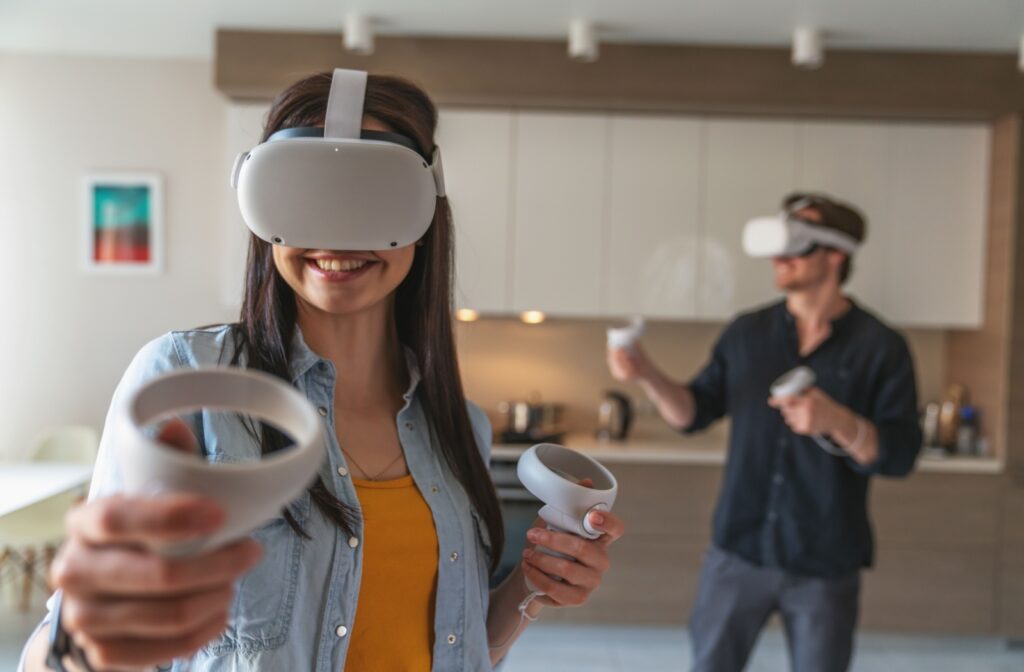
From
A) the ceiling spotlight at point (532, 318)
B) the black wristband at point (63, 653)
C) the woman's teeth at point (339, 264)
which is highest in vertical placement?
the woman's teeth at point (339, 264)

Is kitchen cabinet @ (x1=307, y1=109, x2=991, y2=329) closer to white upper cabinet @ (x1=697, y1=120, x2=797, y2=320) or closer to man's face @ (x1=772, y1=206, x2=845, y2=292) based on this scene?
white upper cabinet @ (x1=697, y1=120, x2=797, y2=320)

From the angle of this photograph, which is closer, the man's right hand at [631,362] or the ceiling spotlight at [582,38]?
the man's right hand at [631,362]

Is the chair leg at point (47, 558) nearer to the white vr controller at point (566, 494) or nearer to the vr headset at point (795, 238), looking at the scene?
the vr headset at point (795, 238)

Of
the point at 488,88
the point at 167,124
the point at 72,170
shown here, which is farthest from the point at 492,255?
the point at 72,170

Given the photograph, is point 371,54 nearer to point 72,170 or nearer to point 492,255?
point 492,255

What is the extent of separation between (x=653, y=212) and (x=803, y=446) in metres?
1.77

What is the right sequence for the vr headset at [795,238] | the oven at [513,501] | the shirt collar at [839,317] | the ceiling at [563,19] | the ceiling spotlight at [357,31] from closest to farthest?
the shirt collar at [839,317], the vr headset at [795,238], the ceiling at [563,19], the ceiling spotlight at [357,31], the oven at [513,501]

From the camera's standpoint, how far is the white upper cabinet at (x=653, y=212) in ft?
13.0

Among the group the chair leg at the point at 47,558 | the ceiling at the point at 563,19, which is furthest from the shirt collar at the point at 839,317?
the chair leg at the point at 47,558

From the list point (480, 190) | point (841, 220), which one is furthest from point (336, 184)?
point (480, 190)

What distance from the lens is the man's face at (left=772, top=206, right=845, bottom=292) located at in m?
2.60

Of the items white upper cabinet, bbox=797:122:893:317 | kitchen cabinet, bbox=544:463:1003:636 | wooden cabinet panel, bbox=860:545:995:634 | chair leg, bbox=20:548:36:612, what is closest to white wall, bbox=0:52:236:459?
chair leg, bbox=20:548:36:612

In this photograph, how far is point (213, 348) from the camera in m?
0.96

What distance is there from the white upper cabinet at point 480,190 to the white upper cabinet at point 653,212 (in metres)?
0.49
